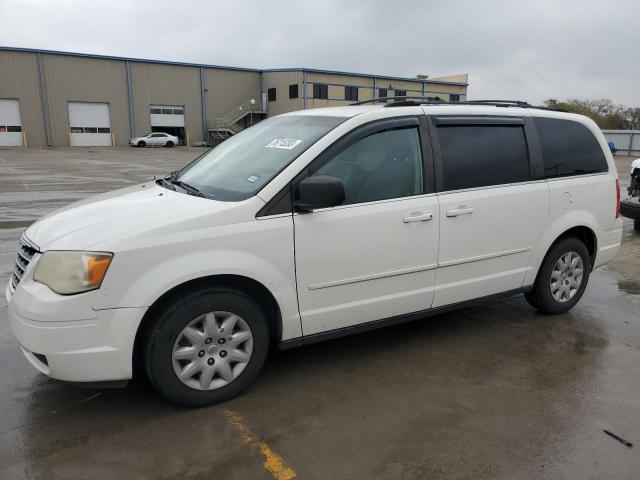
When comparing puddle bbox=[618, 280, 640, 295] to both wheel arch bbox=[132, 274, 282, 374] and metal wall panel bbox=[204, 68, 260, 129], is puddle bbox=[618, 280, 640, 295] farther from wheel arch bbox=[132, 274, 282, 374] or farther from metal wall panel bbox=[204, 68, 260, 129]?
metal wall panel bbox=[204, 68, 260, 129]

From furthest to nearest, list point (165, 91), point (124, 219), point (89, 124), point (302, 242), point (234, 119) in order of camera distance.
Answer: point (234, 119), point (165, 91), point (89, 124), point (302, 242), point (124, 219)

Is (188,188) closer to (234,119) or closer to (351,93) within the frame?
(234,119)

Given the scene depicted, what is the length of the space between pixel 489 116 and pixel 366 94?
192ft

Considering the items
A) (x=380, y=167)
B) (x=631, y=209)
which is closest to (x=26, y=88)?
(x=631, y=209)

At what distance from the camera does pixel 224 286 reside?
330 centimetres

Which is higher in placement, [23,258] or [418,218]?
[418,218]

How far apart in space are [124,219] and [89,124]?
172 ft

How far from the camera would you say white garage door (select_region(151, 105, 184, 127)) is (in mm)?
53719

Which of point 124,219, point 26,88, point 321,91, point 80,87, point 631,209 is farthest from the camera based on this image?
point 321,91

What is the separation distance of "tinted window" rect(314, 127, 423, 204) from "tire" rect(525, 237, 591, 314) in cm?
170

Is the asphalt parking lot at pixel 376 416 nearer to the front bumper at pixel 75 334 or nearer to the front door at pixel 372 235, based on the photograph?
the front bumper at pixel 75 334

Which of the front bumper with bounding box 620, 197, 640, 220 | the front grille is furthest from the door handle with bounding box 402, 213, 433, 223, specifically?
the front bumper with bounding box 620, 197, 640, 220

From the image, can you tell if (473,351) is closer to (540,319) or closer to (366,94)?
(540,319)

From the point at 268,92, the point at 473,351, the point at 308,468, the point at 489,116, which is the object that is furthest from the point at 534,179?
the point at 268,92
